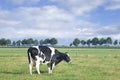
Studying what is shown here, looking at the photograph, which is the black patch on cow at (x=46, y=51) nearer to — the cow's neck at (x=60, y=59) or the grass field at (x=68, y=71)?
the cow's neck at (x=60, y=59)

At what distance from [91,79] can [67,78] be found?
151 centimetres

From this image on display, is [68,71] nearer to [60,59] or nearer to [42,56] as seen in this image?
[60,59]

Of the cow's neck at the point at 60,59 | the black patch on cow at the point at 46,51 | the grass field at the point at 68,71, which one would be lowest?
the grass field at the point at 68,71

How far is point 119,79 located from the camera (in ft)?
64.6

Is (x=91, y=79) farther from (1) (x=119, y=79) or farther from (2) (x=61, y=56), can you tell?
(2) (x=61, y=56)

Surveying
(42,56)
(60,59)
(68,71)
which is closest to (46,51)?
(42,56)

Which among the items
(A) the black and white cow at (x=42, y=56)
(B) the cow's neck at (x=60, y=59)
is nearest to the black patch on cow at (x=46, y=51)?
(A) the black and white cow at (x=42, y=56)

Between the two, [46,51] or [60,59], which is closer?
[46,51]

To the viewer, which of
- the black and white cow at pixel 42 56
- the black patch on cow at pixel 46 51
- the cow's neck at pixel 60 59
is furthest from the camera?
the cow's neck at pixel 60 59

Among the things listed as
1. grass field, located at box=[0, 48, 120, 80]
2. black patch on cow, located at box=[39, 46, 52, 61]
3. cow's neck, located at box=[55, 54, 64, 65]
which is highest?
black patch on cow, located at box=[39, 46, 52, 61]

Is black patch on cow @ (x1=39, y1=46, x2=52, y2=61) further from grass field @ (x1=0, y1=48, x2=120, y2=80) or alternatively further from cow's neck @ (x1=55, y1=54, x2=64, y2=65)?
grass field @ (x1=0, y1=48, x2=120, y2=80)

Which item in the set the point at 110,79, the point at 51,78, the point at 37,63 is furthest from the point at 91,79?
the point at 37,63

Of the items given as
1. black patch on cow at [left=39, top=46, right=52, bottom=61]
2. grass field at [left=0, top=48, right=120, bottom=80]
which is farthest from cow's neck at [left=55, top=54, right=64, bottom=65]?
black patch on cow at [left=39, top=46, right=52, bottom=61]

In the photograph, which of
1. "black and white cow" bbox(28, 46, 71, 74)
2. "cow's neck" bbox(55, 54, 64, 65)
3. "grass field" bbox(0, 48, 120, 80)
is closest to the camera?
"grass field" bbox(0, 48, 120, 80)
